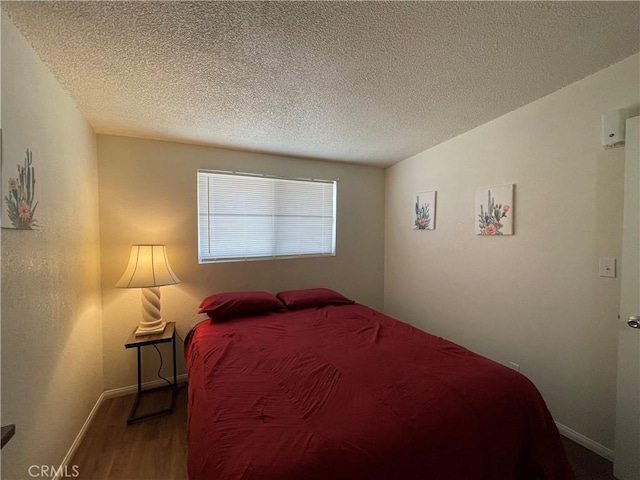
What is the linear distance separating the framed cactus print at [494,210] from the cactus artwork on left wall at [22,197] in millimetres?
2942

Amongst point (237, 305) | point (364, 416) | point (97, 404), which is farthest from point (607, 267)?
point (97, 404)

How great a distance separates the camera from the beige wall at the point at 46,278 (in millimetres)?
1152

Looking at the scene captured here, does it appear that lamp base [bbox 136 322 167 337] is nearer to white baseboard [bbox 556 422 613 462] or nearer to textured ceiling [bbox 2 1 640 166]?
textured ceiling [bbox 2 1 640 166]

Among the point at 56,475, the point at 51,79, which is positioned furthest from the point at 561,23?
the point at 56,475

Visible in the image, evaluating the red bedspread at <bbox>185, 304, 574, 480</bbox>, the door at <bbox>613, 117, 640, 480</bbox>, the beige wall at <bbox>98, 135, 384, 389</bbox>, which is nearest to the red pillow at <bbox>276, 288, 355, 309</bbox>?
the beige wall at <bbox>98, 135, 384, 389</bbox>

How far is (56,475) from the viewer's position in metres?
1.50

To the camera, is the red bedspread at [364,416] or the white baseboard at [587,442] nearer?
the red bedspread at [364,416]

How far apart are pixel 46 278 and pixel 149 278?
74 cm

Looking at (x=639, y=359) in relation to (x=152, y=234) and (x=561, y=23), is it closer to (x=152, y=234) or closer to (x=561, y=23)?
(x=561, y=23)

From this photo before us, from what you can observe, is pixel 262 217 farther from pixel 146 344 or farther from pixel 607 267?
pixel 607 267

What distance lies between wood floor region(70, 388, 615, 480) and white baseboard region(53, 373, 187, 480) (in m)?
0.03

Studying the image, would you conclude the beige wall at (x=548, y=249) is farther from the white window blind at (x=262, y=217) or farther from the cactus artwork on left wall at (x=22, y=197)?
the cactus artwork on left wall at (x=22, y=197)

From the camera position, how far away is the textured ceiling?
3.99 feet

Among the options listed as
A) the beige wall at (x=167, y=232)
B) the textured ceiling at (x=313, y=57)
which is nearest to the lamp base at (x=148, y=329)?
the beige wall at (x=167, y=232)
